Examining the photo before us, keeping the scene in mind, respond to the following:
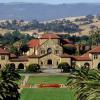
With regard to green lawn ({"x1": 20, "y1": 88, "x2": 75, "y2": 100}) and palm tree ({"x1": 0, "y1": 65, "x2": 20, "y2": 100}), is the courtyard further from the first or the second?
palm tree ({"x1": 0, "y1": 65, "x2": 20, "y2": 100})

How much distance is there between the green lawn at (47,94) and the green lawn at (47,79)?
31.7 feet

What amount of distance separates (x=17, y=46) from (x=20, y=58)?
23.5 meters

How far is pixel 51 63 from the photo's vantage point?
110 metres

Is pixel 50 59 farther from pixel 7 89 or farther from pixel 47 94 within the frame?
pixel 7 89

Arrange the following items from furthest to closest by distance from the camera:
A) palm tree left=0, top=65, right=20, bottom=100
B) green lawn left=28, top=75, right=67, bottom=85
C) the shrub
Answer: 1. the shrub
2. green lawn left=28, top=75, right=67, bottom=85
3. palm tree left=0, top=65, right=20, bottom=100

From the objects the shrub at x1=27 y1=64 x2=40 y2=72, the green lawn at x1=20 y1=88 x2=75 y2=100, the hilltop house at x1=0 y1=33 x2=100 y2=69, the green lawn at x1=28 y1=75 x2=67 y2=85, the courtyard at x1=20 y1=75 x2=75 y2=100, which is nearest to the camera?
the green lawn at x1=20 y1=88 x2=75 y2=100

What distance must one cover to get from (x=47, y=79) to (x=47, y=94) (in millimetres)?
19511

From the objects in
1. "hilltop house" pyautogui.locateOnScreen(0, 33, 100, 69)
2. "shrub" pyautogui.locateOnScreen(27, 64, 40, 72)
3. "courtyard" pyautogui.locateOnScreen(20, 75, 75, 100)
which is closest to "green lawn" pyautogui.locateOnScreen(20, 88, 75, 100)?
"courtyard" pyautogui.locateOnScreen(20, 75, 75, 100)

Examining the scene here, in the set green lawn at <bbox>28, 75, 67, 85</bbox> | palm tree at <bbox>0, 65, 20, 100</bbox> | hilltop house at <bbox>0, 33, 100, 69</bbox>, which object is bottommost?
hilltop house at <bbox>0, 33, 100, 69</bbox>

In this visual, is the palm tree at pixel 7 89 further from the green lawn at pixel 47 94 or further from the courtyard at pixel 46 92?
the courtyard at pixel 46 92

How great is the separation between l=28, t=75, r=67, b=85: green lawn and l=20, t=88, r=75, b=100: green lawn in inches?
381

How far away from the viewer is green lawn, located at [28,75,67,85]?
81.3 metres

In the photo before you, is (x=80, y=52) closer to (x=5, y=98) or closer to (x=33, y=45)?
(x=33, y=45)

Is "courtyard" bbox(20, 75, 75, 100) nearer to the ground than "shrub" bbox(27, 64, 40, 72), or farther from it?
farther from it
